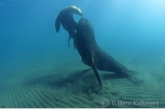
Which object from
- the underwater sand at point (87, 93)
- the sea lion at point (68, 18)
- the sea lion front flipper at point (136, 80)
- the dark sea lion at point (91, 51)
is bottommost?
the underwater sand at point (87, 93)

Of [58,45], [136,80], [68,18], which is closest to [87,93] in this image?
[136,80]

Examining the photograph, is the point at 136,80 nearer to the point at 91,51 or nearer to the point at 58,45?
the point at 91,51

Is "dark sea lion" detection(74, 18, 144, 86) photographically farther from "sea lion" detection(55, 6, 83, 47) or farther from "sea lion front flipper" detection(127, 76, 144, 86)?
"sea lion" detection(55, 6, 83, 47)

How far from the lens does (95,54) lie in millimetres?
8062

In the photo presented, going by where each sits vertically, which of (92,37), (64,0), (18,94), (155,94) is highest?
(64,0)

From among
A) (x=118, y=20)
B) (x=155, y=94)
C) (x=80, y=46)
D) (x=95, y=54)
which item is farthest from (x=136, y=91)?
(x=118, y=20)

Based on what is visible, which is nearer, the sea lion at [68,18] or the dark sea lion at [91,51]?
the dark sea lion at [91,51]

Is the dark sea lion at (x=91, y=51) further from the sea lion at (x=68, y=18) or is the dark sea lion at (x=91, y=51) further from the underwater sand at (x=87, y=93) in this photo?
the sea lion at (x=68, y=18)

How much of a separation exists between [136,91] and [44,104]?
10.8ft

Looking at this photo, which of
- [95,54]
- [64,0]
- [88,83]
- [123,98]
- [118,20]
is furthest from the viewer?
[118,20]

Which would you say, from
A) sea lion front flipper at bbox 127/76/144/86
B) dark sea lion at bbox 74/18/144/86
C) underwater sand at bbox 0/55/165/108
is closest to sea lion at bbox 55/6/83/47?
dark sea lion at bbox 74/18/144/86

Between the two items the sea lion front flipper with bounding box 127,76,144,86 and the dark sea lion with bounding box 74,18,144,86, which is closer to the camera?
the sea lion front flipper with bounding box 127,76,144,86

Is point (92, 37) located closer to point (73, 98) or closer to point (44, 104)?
point (73, 98)

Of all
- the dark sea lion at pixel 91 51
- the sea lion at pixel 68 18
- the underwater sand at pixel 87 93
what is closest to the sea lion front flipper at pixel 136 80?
the dark sea lion at pixel 91 51
